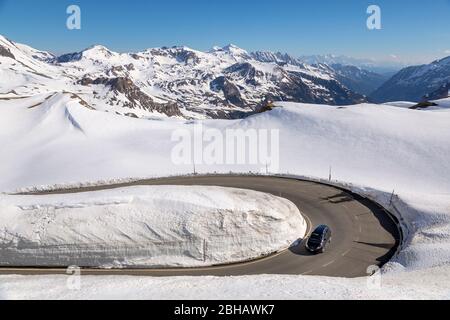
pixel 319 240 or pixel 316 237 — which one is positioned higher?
pixel 316 237

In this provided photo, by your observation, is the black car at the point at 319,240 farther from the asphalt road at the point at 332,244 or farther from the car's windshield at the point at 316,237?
the asphalt road at the point at 332,244

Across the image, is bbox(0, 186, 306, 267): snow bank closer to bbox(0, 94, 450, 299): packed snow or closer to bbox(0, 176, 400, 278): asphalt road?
bbox(0, 176, 400, 278): asphalt road

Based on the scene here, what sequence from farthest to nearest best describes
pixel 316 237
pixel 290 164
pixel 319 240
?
pixel 290 164 → pixel 316 237 → pixel 319 240

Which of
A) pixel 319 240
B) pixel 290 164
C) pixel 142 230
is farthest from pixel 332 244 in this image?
pixel 290 164

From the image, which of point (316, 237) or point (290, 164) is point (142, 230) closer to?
point (316, 237)

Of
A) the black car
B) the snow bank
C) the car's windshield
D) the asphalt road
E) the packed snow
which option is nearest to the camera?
the packed snow

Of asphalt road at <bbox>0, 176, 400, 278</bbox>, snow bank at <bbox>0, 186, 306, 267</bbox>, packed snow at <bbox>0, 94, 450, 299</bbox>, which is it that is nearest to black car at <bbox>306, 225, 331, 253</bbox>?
asphalt road at <bbox>0, 176, 400, 278</bbox>
